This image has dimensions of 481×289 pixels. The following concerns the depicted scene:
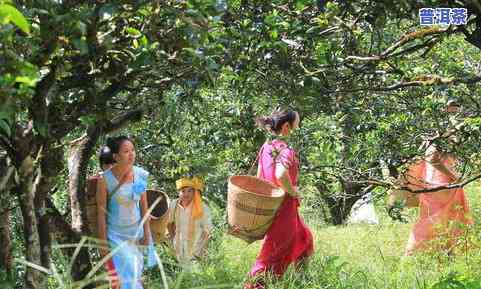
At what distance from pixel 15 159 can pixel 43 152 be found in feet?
0.64

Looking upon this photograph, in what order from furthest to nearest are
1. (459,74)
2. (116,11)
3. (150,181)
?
(150,181), (459,74), (116,11)

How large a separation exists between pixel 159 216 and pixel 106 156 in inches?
32.6

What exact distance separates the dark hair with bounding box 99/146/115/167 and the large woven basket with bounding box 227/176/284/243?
0.95 meters

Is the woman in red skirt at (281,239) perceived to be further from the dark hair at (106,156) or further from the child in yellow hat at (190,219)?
the dark hair at (106,156)

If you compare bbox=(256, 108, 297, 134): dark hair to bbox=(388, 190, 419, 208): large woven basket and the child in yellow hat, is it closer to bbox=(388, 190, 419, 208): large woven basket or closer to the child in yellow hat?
bbox=(388, 190, 419, 208): large woven basket

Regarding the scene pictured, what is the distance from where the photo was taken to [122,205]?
503 cm

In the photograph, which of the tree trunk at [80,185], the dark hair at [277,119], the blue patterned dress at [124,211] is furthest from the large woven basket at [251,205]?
the tree trunk at [80,185]

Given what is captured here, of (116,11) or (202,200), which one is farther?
(202,200)

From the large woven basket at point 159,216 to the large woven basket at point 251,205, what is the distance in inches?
17.1

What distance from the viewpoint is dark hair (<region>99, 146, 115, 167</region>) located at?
191 inches

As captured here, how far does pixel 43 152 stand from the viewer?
3127 mm

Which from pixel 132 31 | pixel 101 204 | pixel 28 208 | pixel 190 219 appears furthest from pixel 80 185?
pixel 190 219

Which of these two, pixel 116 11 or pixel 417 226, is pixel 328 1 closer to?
pixel 116 11

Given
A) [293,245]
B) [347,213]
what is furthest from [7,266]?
[347,213]
